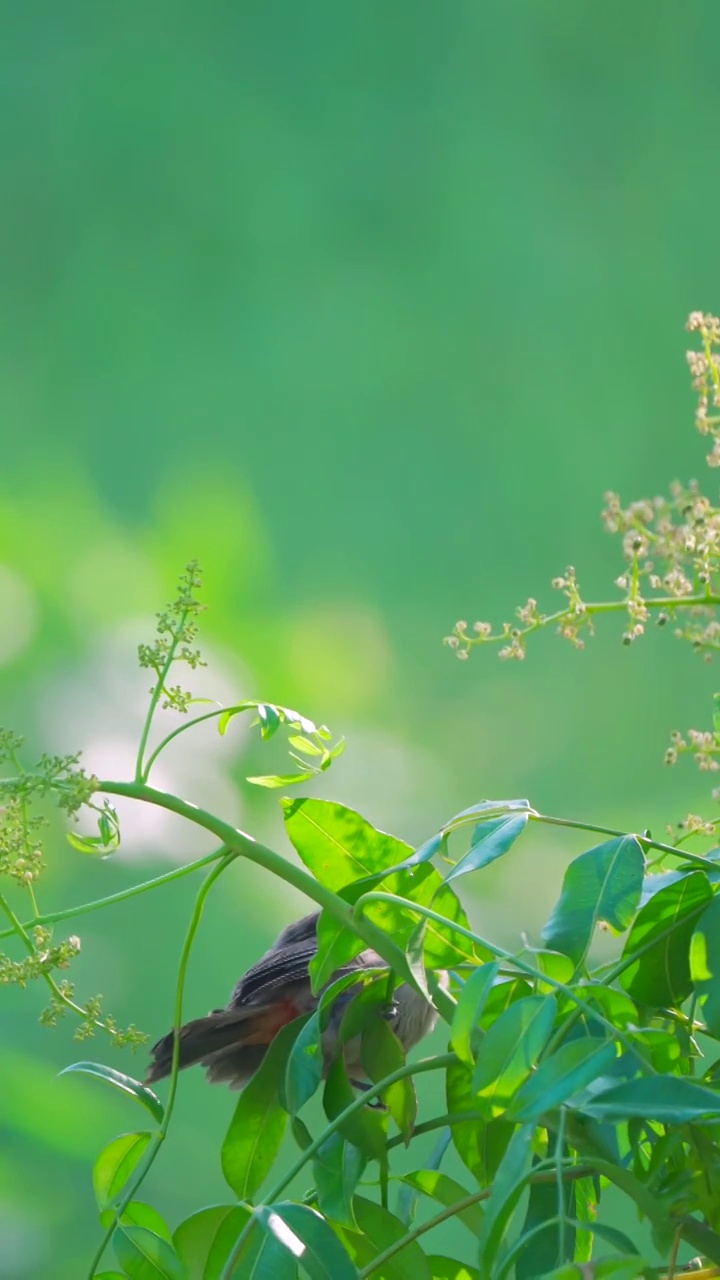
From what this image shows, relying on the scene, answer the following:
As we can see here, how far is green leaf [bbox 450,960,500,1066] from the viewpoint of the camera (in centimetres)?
47

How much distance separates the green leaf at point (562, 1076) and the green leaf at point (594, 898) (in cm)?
7

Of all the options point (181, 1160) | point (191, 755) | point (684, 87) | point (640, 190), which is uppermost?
point (684, 87)

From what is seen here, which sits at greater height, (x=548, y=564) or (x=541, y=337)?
(x=541, y=337)

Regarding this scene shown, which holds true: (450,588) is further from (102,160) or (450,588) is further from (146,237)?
(102,160)

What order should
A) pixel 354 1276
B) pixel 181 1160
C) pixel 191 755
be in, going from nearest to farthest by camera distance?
pixel 354 1276 → pixel 181 1160 → pixel 191 755

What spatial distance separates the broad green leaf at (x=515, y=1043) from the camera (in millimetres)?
460

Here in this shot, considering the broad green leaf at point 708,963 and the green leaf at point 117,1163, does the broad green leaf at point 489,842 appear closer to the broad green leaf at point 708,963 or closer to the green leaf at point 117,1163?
the broad green leaf at point 708,963

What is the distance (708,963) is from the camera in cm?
51

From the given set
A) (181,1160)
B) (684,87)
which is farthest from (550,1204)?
(684,87)

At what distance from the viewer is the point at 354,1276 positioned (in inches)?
19.7

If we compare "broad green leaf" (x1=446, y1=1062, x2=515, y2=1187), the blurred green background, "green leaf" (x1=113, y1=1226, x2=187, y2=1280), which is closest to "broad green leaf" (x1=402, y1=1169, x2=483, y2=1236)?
"broad green leaf" (x1=446, y1=1062, x2=515, y2=1187)

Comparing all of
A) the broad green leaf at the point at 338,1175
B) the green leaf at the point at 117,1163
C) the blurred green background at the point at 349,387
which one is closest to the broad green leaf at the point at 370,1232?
the broad green leaf at the point at 338,1175

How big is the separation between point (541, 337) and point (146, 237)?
19.8 inches

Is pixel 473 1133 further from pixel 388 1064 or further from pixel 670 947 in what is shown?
pixel 670 947
